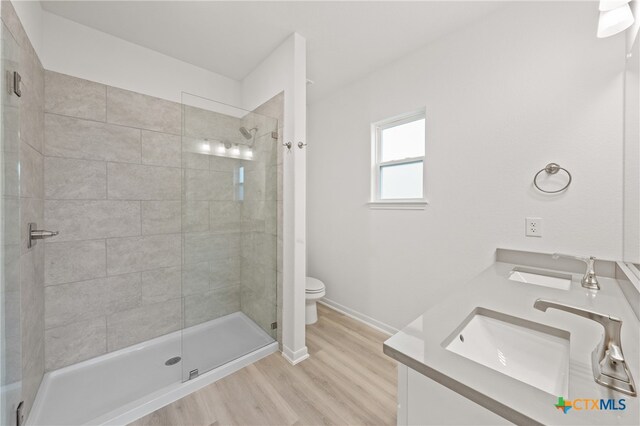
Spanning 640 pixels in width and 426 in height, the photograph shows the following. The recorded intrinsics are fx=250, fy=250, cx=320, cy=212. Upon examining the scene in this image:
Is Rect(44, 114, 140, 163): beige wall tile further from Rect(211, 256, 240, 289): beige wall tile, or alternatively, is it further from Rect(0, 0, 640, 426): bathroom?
Rect(211, 256, 240, 289): beige wall tile

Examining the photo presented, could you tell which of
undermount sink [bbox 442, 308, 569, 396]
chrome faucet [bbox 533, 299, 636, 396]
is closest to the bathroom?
undermount sink [bbox 442, 308, 569, 396]

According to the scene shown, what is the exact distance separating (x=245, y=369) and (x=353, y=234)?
5.12 feet

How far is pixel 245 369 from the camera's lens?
189 centimetres

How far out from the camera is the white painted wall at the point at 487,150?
1.40m

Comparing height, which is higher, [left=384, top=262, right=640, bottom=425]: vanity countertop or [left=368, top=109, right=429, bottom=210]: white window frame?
[left=368, top=109, right=429, bottom=210]: white window frame

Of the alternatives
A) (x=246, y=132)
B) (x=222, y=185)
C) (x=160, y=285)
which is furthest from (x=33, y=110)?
(x=160, y=285)

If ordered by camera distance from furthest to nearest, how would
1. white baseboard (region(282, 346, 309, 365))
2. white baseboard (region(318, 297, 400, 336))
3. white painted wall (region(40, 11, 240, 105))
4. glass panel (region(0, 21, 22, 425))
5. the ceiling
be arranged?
white baseboard (region(318, 297, 400, 336)), white baseboard (region(282, 346, 309, 365)), white painted wall (region(40, 11, 240, 105)), the ceiling, glass panel (region(0, 21, 22, 425))

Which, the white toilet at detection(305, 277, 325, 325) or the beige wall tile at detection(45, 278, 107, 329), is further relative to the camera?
the white toilet at detection(305, 277, 325, 325)

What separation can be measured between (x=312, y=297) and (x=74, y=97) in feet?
8.33

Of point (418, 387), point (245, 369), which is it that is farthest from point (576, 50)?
point (245, 369)

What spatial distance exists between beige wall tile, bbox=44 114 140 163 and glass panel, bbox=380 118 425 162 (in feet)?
7.45

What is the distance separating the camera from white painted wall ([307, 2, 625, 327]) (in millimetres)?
1397

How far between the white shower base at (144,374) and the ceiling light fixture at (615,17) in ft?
9.23

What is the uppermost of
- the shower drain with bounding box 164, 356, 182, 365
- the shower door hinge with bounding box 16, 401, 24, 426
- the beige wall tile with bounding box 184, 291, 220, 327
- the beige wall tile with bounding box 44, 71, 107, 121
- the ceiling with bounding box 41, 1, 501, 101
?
the ceiling with bounding box 41, 1, 501, 101
